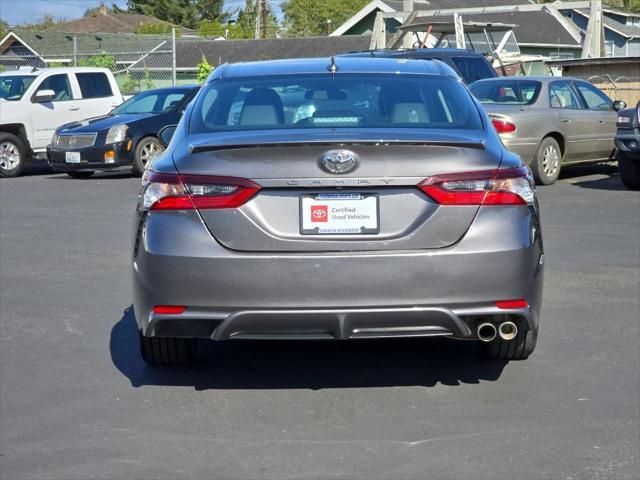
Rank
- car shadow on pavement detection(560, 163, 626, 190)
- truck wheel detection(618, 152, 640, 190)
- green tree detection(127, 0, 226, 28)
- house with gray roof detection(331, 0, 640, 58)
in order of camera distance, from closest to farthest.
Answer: truck wheel detection(618, 152, 640, 190), car shadow on pavement detection(560, 163, 626, 190), house with gray roof detection(331, 0, 640, 58), green tree detection(127, 0, 226, 28)

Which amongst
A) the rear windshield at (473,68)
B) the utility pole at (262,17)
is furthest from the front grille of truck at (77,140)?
the utility pole at (262,17)

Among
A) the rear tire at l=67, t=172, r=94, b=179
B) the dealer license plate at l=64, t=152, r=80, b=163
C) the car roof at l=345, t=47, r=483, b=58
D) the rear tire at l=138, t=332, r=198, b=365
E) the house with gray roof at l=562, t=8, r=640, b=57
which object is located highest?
the rear tire at l=138, t=332, r=198, b=365

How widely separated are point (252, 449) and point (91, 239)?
6.78m

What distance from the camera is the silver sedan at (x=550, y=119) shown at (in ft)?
50.6

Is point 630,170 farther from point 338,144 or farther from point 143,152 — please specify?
point 338,144

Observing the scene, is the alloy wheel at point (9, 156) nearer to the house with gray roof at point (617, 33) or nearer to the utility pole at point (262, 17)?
the house with gray roof at point (617, 33)

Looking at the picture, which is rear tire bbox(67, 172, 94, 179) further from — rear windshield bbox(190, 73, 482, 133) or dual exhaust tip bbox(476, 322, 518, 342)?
dual exhaust tip bbox(476, 322, 518, 342)

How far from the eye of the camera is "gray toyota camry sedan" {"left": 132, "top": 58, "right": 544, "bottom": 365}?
505cm

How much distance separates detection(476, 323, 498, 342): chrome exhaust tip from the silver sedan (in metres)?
10.1

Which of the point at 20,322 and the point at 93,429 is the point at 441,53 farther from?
the point at 93,429

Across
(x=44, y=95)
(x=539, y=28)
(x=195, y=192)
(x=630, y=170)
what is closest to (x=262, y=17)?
(x=539, y=28)

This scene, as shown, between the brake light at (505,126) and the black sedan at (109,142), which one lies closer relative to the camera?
the brake light at (505,126)

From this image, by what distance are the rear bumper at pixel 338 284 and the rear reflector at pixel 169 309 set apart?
2 centimetres

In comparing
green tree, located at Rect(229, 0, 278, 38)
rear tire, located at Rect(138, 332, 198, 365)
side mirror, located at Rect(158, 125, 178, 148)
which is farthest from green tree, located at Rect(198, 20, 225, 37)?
rear tire, located at Rect(138, 332, 198, 365)
